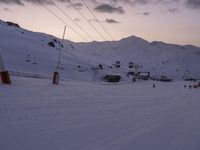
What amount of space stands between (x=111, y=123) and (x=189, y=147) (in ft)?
8.35

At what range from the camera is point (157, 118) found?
12.1 m

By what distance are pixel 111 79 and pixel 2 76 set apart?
5914cm

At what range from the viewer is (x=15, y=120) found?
8.46m

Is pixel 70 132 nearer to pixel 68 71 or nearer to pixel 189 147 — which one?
pixel 189 147

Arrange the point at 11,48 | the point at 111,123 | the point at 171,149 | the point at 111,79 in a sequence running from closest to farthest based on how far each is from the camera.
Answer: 1. the point at 171,149
2. the point at 111,123
3. the point at 111,79
4. the point at 11,48

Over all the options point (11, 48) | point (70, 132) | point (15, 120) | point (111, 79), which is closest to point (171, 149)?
point (70, 132)

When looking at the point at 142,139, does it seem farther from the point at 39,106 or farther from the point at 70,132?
the point at 39,106

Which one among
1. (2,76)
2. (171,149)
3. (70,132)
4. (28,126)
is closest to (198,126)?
(171,149)

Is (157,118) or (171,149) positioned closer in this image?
(171,149)

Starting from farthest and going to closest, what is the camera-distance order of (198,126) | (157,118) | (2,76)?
(2,76) < (157,118) < (198,126)

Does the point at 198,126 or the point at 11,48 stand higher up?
the point at 11,48

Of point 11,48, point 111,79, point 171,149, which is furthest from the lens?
point 11,48

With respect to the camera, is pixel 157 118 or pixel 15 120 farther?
pixel 157 118

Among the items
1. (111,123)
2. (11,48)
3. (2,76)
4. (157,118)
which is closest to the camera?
(111,123)
